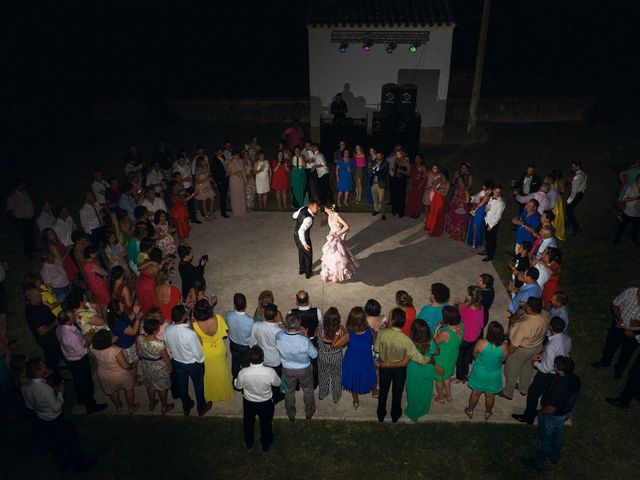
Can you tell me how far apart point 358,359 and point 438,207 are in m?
5.42

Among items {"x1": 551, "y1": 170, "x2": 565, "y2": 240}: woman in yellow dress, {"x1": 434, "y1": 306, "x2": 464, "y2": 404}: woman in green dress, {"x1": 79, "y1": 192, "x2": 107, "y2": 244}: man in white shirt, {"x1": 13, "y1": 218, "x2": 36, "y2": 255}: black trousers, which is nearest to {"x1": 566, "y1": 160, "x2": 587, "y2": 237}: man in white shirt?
{"x1": 551, "y1": 170, "x2": 565, "y2": 240}: woman in yellow dress

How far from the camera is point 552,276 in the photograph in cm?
778

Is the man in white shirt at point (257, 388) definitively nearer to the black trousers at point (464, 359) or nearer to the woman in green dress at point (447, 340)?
the woman in green dress at point (447, 340)

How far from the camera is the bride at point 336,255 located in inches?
373

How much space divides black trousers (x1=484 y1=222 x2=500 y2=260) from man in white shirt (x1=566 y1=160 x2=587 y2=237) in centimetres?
201

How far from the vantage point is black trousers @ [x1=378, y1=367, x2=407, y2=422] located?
6496 mm

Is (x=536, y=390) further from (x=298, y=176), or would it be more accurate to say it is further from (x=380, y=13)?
(x=380, y=13)

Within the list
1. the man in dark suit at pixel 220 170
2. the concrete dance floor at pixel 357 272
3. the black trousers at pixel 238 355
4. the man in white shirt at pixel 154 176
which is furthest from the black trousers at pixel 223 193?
the black trousers at pixel 238 355

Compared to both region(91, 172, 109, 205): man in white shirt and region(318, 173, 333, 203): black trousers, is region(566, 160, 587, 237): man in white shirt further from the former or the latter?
region(91, 172, 109, 205): man in white shirt

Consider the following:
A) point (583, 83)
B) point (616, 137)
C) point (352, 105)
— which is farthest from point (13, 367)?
point (583, 83)

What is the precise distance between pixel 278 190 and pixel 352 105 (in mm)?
6203

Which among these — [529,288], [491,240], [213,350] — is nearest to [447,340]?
[529,288]

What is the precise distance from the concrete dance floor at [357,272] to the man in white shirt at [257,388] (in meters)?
0.83

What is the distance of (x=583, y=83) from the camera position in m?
20.5
